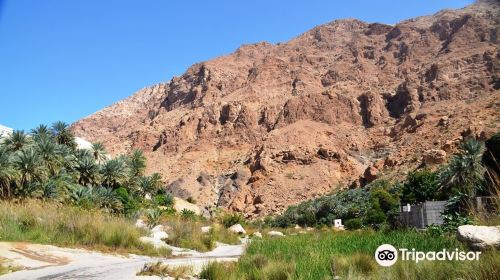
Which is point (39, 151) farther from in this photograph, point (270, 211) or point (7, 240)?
point (270, 211)

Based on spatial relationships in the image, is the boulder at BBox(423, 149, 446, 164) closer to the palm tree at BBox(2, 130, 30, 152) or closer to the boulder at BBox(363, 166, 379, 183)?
the boulder at BBox(363, 166, 379, 183)

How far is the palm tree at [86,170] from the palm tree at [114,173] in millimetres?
1745

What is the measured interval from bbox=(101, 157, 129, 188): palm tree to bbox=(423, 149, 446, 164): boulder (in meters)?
47.4

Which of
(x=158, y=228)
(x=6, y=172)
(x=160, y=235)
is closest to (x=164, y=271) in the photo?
(x=160, y=235)

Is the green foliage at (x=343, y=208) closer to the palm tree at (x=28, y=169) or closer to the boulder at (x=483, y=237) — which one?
the palm tree at (x=28, y=169)

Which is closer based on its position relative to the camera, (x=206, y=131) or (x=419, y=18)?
(x=206, y=131)

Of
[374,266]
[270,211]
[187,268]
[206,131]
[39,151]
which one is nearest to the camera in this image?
[374,266]

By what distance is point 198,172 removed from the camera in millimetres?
103938

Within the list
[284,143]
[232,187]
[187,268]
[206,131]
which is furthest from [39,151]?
[206,131]

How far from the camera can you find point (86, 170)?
4338 centimetres

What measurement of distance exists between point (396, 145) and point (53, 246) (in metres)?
90.8

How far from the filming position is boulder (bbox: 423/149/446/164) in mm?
71500

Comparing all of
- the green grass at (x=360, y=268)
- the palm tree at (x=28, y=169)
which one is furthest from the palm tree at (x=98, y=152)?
the green grass at (x=360, y=268)

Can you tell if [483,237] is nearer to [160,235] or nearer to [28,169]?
[160,235]
